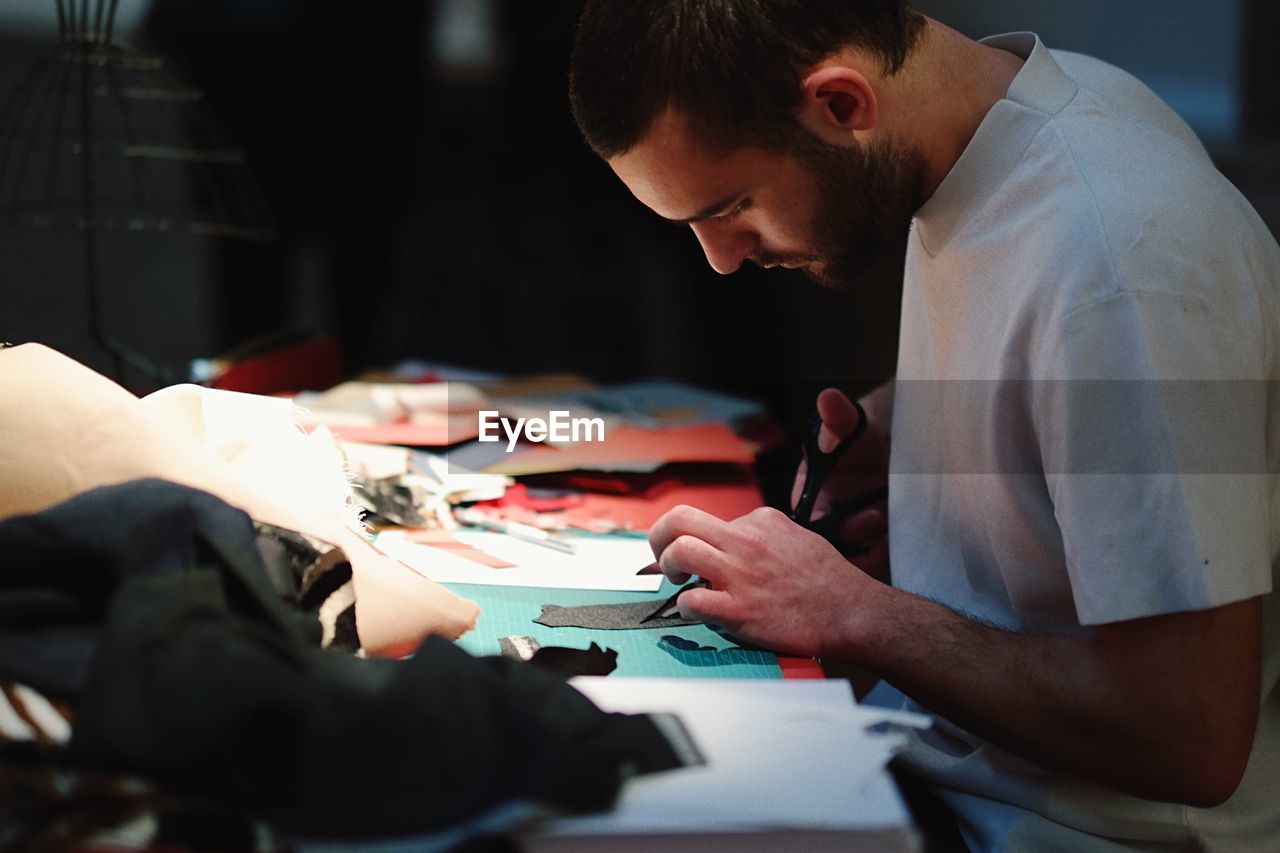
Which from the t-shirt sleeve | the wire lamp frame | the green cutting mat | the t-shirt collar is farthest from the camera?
the wire lamp frame

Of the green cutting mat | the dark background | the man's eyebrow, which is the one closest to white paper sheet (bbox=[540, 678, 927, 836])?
the green cutting mat

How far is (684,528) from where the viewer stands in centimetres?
115

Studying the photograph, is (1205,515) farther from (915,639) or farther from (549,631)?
(549,631)

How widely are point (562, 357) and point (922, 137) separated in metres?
3.59

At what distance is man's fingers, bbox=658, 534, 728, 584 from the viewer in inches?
43.6

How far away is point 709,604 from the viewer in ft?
3.54

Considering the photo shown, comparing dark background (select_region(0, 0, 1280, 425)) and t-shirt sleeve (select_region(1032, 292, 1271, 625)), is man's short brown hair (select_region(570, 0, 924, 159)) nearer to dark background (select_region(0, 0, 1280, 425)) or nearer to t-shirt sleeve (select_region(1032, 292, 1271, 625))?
t-shirt sleeve (select_region(1032, 292, 1271, 625))

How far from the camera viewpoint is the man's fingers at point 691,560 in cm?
111

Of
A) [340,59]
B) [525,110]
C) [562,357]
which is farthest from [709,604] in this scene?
[525,110]

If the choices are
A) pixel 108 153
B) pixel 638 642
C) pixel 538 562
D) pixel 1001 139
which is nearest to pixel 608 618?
pixel 638 642

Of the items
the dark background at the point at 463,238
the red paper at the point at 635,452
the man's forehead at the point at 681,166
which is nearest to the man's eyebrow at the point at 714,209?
the man's forehead at the point at 681,166

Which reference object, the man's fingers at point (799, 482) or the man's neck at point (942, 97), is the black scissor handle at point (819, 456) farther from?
the man's neck at point (942, 97)

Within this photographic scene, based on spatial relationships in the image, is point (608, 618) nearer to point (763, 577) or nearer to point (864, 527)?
point (763, 577)

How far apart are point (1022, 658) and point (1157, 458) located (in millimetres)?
207
